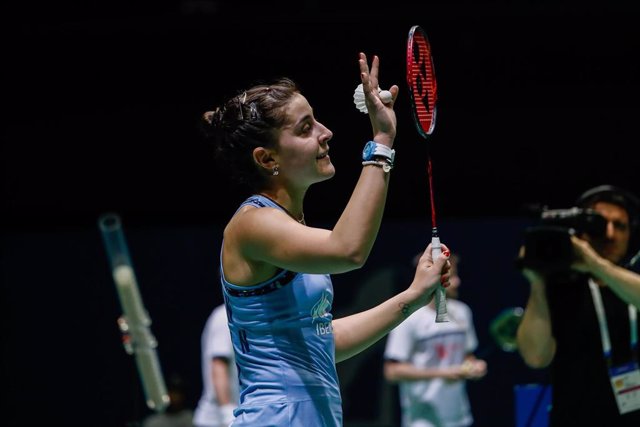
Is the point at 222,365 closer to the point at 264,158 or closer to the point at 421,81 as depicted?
the point at 421,81

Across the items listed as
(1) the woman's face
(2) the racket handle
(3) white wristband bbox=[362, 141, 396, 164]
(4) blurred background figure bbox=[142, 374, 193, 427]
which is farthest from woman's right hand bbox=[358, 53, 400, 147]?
(4) blurred background figure bbox=[142, 374, 193, 427]

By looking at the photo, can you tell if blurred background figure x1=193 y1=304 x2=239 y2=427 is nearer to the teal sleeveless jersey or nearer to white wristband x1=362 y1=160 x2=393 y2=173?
the teal sleeveless jersey

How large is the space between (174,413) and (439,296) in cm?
490

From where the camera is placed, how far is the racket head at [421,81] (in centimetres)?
260

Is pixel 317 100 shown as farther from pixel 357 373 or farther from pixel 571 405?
pixel 571 405

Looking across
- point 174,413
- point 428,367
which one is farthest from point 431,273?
point 174,413

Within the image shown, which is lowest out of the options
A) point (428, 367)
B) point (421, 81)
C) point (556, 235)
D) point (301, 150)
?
point (428, 367)

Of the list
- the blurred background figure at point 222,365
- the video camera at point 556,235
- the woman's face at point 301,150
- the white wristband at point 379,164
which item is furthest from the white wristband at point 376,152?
the blurred background figure at point 222,365

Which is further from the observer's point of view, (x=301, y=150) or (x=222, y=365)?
(x=222, y=365)

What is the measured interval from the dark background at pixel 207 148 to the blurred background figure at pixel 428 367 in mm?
1260

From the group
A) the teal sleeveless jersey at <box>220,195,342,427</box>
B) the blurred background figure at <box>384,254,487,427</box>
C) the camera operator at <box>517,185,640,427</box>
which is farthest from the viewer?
the blurred background figure at <box>384,254,487,427</box>

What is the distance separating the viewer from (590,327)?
140 inches

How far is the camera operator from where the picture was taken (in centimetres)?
349

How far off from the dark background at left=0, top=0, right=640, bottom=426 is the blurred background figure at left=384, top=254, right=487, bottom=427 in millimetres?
1260
